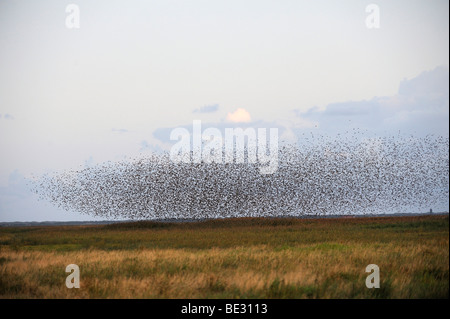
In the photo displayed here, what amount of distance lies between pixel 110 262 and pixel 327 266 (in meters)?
8.54

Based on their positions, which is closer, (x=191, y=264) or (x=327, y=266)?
(x=327, y=266)

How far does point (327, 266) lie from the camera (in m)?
17.5

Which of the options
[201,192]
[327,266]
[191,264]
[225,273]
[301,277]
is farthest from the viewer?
[201,192]

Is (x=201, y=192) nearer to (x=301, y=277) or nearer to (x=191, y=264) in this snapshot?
(x=191, y=264)
